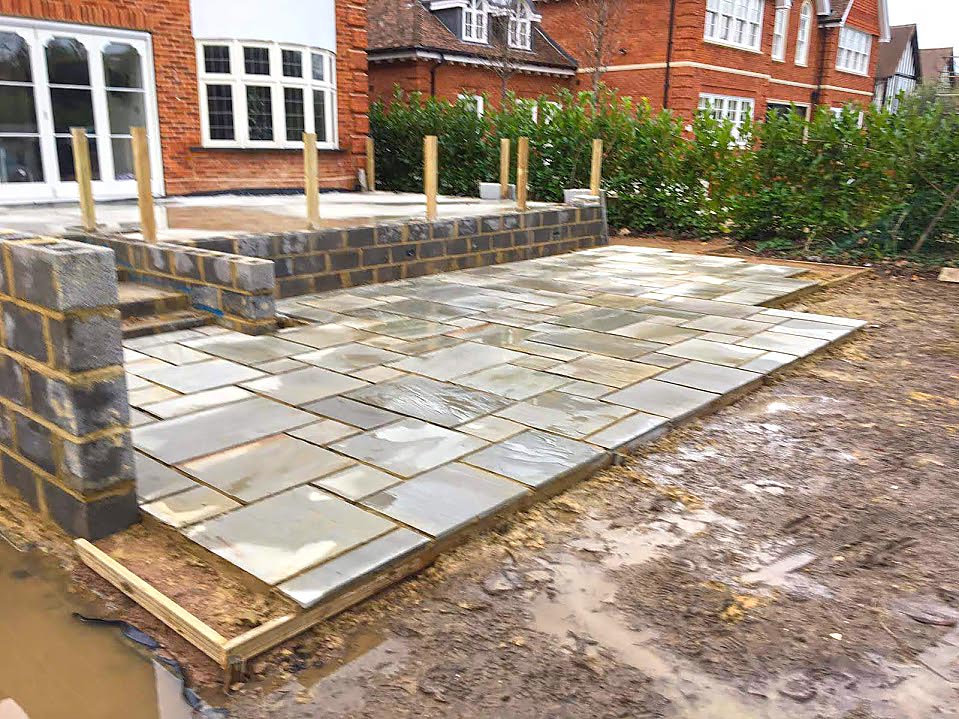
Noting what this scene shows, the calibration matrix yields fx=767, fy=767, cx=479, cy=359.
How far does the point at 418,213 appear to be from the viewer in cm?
960

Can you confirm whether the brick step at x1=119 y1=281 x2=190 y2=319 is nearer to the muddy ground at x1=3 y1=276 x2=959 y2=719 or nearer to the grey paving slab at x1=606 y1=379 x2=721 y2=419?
the grey paving slab at x1=606 y1=379 x2=721 y2=419

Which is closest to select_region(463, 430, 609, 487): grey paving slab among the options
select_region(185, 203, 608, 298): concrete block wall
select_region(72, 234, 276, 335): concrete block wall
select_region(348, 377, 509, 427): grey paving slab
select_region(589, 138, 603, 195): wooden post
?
select_region(348, 377, 509, 427): grey paving slab

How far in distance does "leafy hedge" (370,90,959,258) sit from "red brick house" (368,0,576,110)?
4.92 meters

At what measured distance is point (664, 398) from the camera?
14.8 feet

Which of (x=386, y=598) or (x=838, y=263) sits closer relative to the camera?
(x=386, y=598)

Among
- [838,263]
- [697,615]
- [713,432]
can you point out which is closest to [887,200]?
[838,263]

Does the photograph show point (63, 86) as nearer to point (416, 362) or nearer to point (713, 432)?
point (416, 362)

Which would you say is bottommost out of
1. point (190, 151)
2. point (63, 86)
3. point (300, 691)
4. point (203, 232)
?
point (300, 691)

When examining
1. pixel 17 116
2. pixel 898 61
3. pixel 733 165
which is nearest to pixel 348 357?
pixel 17 116

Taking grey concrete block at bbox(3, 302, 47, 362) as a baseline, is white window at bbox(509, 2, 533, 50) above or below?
above

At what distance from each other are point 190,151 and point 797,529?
37.4 ft

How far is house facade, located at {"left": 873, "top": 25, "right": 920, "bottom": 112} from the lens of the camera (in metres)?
38.5

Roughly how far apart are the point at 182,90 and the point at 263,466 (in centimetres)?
1026

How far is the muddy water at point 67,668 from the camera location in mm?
2087
